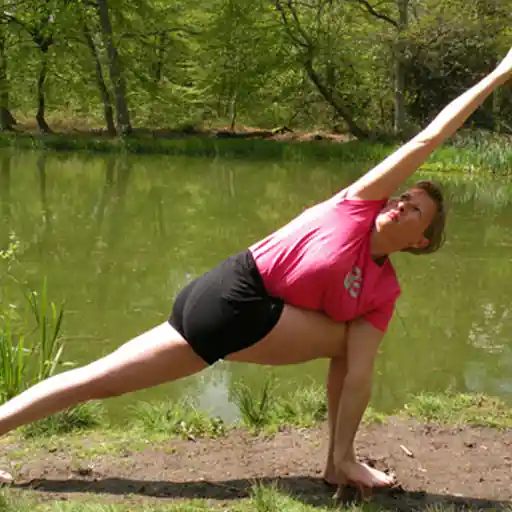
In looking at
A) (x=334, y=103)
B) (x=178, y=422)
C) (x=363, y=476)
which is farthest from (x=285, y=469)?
(x=334, y=103)

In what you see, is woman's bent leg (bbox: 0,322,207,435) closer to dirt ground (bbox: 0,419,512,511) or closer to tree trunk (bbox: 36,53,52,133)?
dirt ground (bbox: 0,419,512,511)

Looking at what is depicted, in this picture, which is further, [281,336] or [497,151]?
[497,151]

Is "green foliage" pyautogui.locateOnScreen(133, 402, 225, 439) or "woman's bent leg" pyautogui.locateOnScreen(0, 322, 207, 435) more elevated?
"woman's bent leg" pyautogui.locateOnScreen(0, 322, 207, 435)

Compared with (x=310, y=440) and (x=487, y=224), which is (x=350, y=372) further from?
(x=487, y=224)

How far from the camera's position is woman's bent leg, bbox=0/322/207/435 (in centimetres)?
218

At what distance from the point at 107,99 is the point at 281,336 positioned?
2143cm

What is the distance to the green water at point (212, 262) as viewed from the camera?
3982 millimetres

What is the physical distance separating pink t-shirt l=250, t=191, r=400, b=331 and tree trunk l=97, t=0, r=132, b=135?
784 inches

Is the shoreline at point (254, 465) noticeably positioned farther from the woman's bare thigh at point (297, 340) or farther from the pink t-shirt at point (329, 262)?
the pink t-shirt at point (329, 262)

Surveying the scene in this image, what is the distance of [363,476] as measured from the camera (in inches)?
88.8

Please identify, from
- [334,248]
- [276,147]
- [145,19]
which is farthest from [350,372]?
[145,19]

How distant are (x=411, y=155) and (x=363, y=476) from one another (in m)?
0.95

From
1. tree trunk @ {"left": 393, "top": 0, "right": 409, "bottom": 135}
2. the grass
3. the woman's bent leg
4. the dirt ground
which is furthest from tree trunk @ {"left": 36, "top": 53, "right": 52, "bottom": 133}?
the woman's bent leg

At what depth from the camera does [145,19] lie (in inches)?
923
